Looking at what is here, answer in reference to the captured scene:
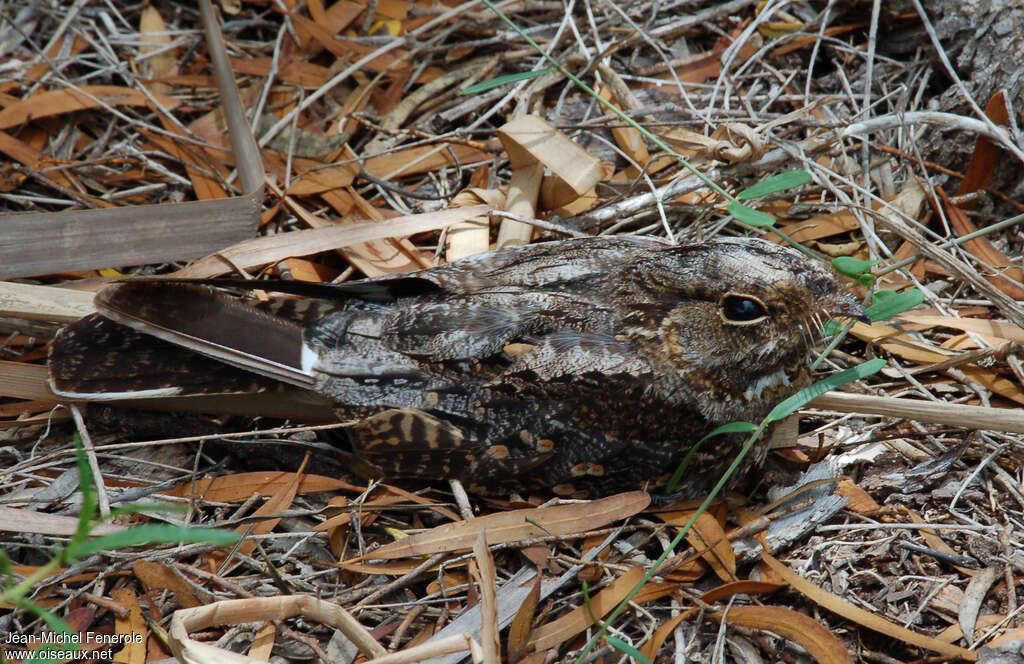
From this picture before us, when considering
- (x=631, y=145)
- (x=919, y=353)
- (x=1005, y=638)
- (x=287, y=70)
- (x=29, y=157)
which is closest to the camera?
(x=1005, y=638)

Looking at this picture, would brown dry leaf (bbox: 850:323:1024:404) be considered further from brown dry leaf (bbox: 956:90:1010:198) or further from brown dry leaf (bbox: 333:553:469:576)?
brown dry leaf (bbox: 333:553:469:576)

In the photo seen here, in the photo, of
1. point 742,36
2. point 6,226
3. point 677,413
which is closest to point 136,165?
point 6,226

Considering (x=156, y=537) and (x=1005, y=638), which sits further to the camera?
(x=1005, y=638)

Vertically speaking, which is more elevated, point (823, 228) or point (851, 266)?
point (851, 266)

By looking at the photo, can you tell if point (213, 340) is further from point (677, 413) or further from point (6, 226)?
point (677, 413)

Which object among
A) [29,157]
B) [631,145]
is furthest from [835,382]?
[29,157]

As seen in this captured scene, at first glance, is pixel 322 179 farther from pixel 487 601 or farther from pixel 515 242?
pixel 487 601
